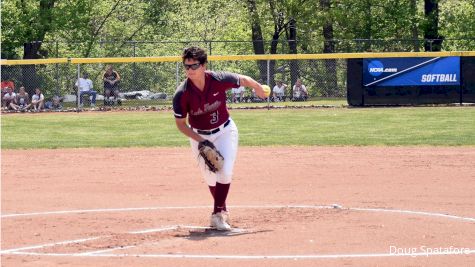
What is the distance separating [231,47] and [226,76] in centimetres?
3893

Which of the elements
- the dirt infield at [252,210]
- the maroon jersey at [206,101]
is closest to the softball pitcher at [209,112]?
the maroon jersey at [206,101]

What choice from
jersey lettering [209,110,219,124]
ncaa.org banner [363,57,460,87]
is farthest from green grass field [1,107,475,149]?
jersey lettering [209,110,219,124]

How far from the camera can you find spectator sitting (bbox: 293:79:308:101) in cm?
3562

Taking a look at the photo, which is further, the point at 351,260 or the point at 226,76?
the point at 226,76

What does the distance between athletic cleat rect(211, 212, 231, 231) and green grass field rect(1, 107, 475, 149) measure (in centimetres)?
1133

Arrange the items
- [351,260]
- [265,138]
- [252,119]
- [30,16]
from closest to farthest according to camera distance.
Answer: [351,260], [265,138], [252,119], [30,16]

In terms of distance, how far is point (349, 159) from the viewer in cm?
1788

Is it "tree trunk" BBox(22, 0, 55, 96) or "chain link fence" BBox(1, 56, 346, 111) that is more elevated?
"tree trunk" BBox(22, 0, 55, 96)

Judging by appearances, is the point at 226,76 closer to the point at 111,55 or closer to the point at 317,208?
the point at 317,208

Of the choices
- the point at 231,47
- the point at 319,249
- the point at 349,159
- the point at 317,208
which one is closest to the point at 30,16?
the point at 231,47

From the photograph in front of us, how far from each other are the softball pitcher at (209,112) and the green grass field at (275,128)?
36.4 feet

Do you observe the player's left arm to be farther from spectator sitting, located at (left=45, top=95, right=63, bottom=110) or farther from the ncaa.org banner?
spectator sitting, located at (left=45, top=95, right=63, bottom=110)

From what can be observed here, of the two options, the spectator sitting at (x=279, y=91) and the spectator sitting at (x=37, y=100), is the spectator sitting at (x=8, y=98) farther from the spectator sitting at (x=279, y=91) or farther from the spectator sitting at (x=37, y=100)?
the spectator sitting at (x=279, y=91)

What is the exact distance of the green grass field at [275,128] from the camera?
72.3 feet
